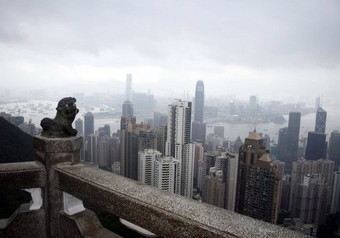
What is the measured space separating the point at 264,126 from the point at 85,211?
35.8m

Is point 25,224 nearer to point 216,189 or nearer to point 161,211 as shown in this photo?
point 161,211

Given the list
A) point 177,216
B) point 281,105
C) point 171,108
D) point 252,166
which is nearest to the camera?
point 177,216

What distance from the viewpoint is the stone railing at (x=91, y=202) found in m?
0.91

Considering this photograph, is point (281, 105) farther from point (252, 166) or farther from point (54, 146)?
point (54, 146)

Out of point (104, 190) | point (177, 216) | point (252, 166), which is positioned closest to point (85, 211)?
point (104, 190)

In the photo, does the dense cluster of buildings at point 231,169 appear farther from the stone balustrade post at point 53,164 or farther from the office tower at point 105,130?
the stone balustrade post at point 53,164

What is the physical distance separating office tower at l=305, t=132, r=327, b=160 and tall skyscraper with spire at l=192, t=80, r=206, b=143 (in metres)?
14.6

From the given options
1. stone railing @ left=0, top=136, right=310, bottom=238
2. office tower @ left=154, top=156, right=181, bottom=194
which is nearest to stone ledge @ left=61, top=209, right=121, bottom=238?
stone railing @ left=0, top=136, right=310, bottom=238

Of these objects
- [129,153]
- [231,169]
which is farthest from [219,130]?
[231,169]

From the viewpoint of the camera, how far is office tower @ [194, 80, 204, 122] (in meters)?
45.4

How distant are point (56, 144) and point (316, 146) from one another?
33.4m

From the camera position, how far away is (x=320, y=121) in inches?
1168

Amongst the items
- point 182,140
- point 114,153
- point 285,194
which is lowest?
point 285,194

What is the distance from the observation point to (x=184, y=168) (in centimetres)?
2000
